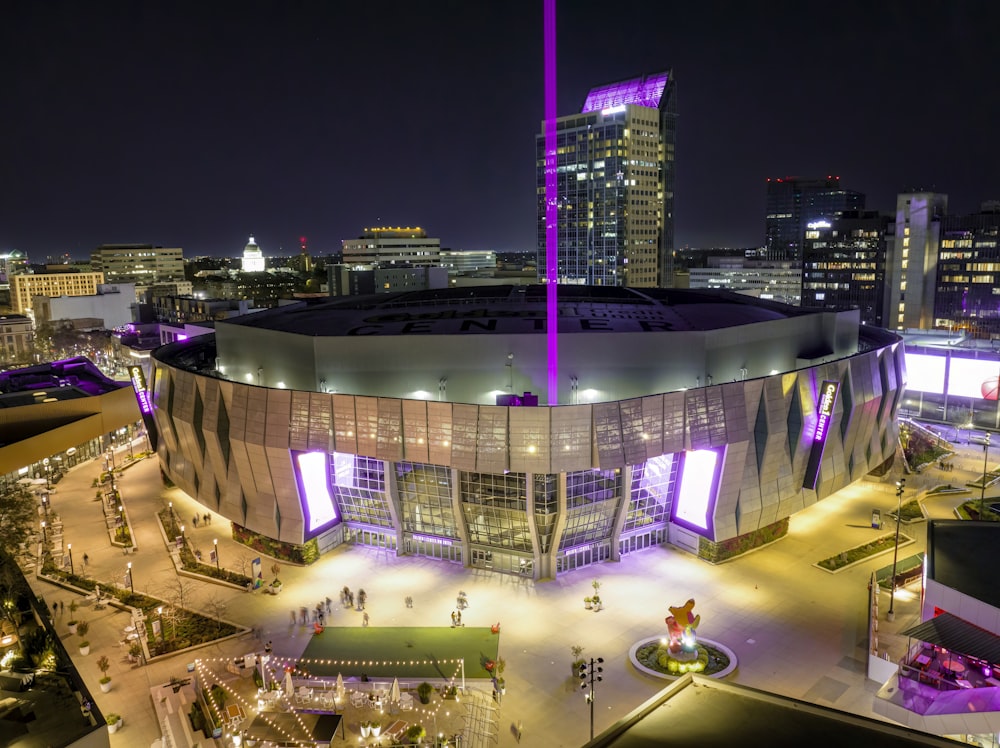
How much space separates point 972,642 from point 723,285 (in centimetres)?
17637

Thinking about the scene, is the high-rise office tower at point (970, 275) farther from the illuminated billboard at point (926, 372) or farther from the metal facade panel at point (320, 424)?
the metal facade panel at point (320, 424)

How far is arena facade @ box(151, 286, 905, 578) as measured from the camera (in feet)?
126

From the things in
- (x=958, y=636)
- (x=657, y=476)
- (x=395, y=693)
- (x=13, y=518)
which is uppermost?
(x=657, y=476)

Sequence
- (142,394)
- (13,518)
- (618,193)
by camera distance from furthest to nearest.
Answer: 1. (618,193)
2. (142,394)
3. (13,518)

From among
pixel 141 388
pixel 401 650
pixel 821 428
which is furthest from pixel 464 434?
pixel 141 388

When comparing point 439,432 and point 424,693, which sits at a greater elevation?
point 439,432

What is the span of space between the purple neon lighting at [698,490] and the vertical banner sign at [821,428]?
7194 mm

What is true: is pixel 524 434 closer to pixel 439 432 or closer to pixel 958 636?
pixel 439 432

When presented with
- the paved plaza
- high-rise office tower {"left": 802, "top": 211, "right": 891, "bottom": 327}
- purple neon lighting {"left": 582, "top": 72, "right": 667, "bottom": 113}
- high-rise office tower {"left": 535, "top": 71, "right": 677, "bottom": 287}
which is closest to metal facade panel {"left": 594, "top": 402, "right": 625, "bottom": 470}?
the paved plaza

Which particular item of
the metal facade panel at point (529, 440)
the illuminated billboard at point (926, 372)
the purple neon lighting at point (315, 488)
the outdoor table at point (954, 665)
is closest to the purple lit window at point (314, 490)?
the purple neon lighting at point (315, 488)

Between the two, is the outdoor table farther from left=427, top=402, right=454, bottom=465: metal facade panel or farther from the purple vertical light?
left=427, top=402, right=454, bottom=465: metal facade panel

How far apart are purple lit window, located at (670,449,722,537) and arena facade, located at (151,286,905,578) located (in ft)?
0.40

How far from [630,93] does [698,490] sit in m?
137

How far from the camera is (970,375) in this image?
226 feet
